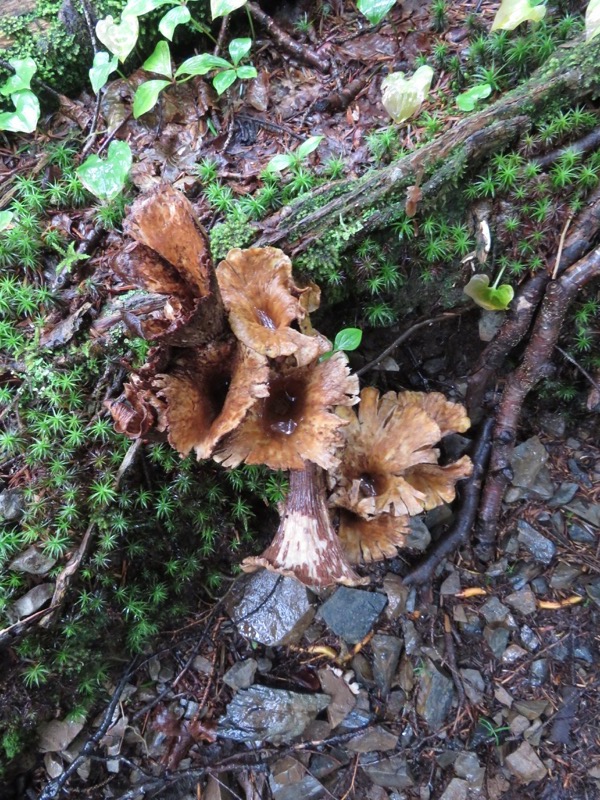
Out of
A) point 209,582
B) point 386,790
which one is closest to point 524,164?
point 209,582

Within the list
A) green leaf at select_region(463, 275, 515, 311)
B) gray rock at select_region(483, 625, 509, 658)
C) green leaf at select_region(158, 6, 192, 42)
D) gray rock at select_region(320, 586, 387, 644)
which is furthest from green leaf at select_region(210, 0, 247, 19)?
gray rock at select_region(483, 625, 509, 658)

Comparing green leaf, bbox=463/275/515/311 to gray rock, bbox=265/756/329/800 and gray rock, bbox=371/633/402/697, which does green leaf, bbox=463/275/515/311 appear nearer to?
gray rock, bbox=371/633/402/697

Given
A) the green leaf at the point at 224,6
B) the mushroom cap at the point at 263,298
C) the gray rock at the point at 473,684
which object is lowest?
the gray rock at the point at 473,684

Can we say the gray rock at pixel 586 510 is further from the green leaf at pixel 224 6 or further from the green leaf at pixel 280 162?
the green leaf at pixel 224 6

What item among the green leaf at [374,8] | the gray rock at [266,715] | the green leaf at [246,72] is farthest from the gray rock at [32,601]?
the green leaf at [374,8]

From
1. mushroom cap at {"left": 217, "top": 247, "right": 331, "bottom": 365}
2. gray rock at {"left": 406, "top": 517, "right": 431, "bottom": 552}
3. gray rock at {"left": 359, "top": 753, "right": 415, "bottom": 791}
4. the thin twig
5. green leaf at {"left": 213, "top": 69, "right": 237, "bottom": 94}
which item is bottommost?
gray rock at {"left": 359, "top": 753, "right": 415, "bottom": 791}

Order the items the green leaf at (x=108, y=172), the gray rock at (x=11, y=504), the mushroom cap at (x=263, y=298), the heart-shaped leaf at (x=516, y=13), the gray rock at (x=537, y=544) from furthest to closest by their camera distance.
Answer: the gray rock at (x=537, y=544), the green leaf at (x=108, y=172), the gray rock at (x=11, y=504), the heart-shaped leaf at (x=516, y=13), the mushroom cap at (x=263, y=298)
